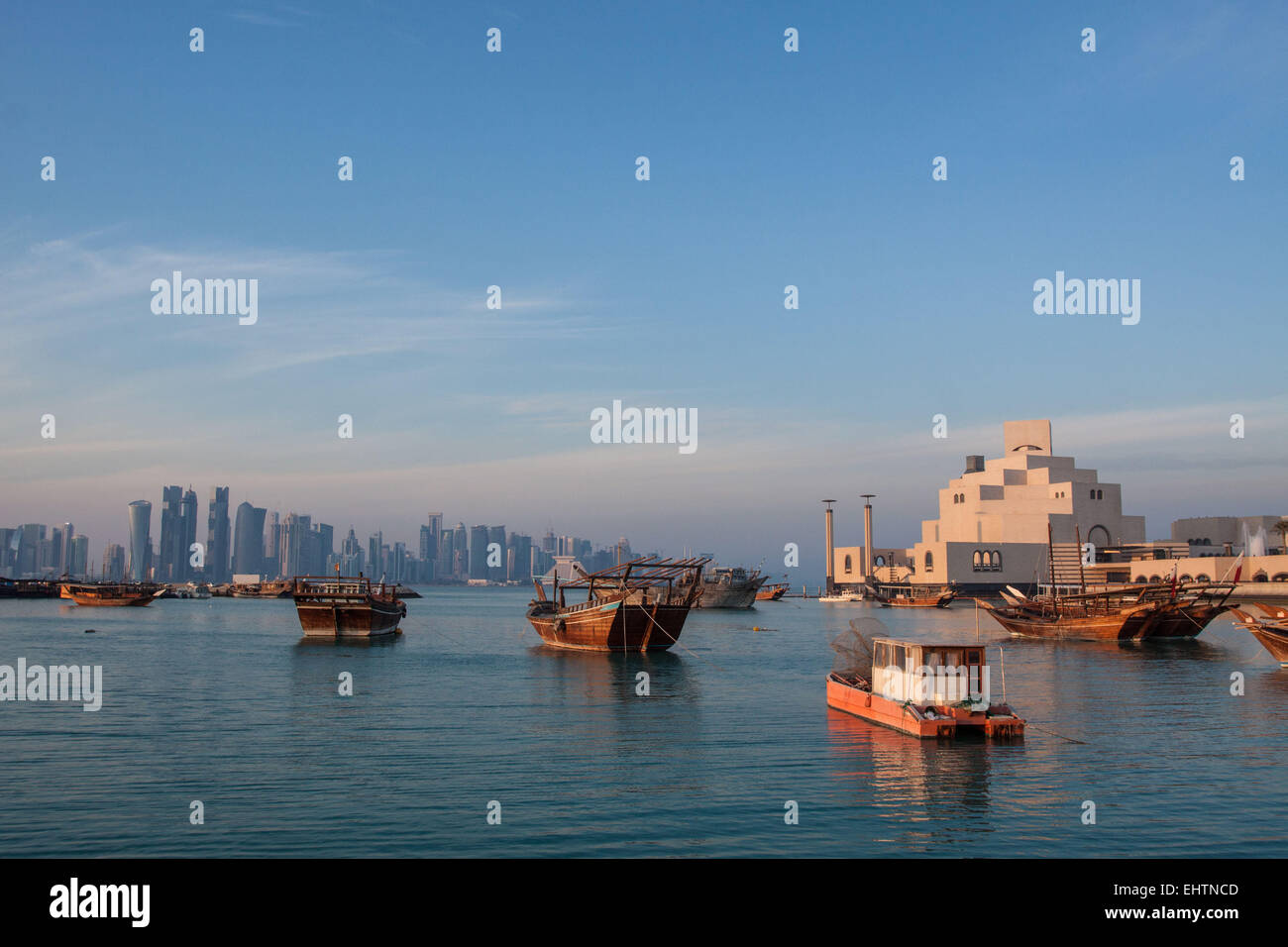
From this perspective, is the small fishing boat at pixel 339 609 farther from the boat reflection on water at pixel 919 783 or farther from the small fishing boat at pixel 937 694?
the small fishing boat at pixel 937 694

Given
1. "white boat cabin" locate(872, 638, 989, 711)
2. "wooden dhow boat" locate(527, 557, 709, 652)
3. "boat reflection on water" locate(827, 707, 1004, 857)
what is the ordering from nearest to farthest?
"boat reflection on water" locate(827, 707, 1004, 857) → "white boat cabin" locate(872, 638, 989, 711) → "wooden dhow boat" locate(527, 557, 709, 652)

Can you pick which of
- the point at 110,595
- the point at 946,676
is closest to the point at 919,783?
the point at 946,676

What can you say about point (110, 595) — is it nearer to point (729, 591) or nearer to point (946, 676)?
point (729, 591)

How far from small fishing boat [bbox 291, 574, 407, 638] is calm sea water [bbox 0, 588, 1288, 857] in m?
24.9

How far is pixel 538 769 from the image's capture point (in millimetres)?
26766

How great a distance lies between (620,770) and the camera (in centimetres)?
2698

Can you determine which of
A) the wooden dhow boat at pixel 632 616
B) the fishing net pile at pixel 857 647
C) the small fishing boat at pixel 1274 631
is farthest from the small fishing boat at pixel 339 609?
the small fishing boat at pixel 1274 631

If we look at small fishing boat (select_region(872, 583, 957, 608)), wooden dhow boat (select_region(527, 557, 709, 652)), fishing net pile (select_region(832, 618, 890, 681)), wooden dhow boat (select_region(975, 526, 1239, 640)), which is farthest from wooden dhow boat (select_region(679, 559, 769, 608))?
fishing net pile (select_region(832, 618, 890, 681))

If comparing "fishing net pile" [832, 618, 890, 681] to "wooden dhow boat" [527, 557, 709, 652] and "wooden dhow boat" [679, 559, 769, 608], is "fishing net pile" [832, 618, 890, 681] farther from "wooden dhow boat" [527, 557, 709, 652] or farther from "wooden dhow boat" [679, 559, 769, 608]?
"wooden dhow boat" [679, 559, 769, 608]

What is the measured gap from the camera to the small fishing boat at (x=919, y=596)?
549 feet

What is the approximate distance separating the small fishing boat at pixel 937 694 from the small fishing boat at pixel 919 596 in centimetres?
14002

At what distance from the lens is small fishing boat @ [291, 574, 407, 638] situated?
7812cm
